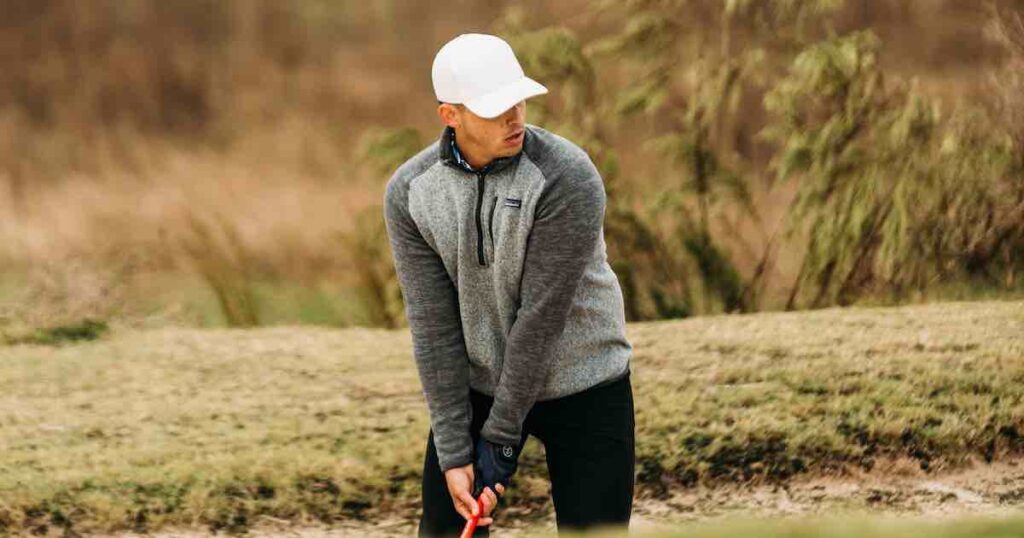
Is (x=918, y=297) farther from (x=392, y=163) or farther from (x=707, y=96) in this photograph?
(x=392, y=163)

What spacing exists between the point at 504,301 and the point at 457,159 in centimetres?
30

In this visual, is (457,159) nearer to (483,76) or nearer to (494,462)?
(483,76)

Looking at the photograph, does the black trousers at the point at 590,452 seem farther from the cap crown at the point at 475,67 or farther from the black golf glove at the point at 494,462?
the cap crown at the point at 475,67

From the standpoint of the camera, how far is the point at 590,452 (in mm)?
2975

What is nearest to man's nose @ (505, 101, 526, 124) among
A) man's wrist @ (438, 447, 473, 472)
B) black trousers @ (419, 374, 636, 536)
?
black trousers @ (419, 374, 636, 536)

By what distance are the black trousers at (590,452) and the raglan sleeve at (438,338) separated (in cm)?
16

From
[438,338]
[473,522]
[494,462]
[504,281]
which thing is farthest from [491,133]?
[473,522]

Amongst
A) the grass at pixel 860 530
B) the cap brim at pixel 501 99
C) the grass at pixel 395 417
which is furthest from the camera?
the grass at pixel 395 417

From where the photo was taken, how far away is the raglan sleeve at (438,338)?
2.96m

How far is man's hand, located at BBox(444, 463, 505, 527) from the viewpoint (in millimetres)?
2959

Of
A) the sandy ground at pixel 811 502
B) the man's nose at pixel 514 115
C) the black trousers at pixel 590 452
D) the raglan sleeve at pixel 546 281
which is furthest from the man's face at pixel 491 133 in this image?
the sandy ground at pixel 811 502

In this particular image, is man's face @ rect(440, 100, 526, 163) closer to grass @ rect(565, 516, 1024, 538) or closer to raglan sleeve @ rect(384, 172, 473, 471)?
raglan sleeve @ rect(384, 172, 473, 471)

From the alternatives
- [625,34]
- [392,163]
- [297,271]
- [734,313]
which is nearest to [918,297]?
[734,313]

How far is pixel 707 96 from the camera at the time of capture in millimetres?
7574
